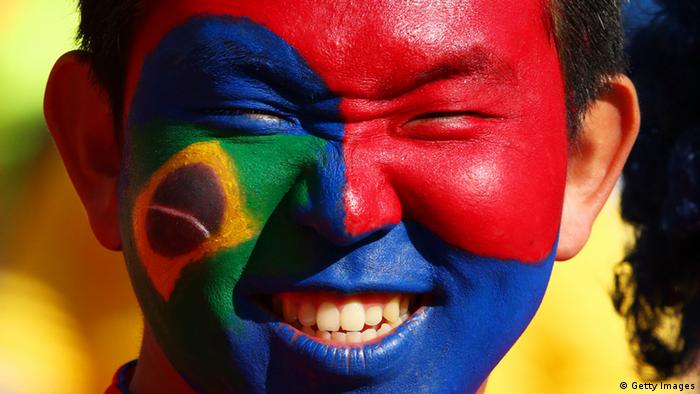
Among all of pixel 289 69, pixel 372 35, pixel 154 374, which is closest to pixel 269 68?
pixel 289 69

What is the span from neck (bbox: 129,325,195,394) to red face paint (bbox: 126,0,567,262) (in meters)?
0.49

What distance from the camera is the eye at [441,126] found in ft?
5.71

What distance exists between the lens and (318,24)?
1700 millimetres

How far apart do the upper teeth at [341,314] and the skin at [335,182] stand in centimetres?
3

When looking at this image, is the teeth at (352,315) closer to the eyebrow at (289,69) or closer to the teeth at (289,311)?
the teeth at (289,311)

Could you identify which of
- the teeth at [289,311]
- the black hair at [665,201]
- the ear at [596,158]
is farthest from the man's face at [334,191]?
the black hair at [665,201]

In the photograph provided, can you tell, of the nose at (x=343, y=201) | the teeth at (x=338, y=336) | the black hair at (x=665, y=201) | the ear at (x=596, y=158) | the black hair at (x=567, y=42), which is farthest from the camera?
the black hair at (x=665, y=201)

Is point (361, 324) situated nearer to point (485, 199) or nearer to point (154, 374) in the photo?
point (485, 199)

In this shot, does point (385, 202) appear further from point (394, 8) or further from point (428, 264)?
point (394, 8)

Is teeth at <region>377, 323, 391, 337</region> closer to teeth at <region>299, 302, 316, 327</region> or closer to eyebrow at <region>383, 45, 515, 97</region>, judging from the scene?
teeth at <region>299, 302, 316, 327</region>

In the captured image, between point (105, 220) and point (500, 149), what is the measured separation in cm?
70

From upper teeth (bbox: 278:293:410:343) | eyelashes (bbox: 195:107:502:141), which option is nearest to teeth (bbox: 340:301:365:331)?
upper teeth (bbox: 278:293:410:343)

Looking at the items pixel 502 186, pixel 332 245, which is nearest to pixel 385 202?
pixel 332 245

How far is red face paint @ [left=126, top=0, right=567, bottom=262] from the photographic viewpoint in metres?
1.70
